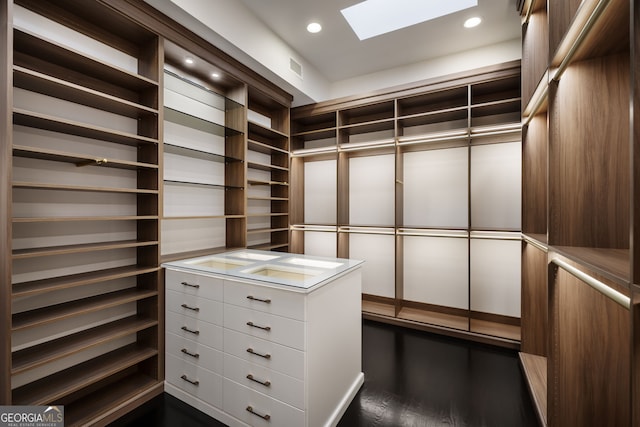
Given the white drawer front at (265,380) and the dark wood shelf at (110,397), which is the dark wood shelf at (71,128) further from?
the dark wood shelf at (110,397)

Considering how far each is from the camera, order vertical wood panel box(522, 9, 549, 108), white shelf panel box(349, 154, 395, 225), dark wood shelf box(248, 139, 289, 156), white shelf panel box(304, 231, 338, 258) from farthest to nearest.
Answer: white shelf panel box(304, 231, 338, 258) → white shelf panel box(349, 154, 395, 225) → dark wood shelf box(248, 139, 289, 156) → vertical wood panel box(522, 9, 549, 108)

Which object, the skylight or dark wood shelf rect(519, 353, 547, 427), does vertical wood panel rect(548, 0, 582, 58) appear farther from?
dark wood shelf rect(519, 353, 547, 427)

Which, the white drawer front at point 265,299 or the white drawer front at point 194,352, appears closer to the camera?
the white drawer front at point 265,299

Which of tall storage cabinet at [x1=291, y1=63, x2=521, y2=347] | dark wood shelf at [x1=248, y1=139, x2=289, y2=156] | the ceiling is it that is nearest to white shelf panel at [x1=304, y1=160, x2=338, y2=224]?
tall storage cabinet at [x1=291, y1=63, x2=521, y2=347]

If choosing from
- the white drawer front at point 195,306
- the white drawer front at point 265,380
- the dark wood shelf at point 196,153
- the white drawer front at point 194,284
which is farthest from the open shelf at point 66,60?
the white drawer front at point 265,380

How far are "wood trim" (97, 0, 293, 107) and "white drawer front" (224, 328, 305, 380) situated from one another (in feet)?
7.30

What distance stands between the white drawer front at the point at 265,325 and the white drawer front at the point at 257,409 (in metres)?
0.35

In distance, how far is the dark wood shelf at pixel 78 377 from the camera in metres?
1.60

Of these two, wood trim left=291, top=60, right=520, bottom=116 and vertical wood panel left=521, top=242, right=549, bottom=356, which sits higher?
wood trim left=291, top=60, right=520, bottom=116

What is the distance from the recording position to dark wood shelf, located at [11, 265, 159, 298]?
1.55 metres

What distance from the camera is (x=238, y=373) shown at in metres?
1.74

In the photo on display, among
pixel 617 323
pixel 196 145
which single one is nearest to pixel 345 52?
pixel 196 145

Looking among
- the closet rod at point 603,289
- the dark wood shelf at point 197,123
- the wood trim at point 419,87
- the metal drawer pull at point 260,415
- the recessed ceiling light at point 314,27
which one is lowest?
the metal drawer pull at point 260,415

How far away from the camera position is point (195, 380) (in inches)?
76.7
